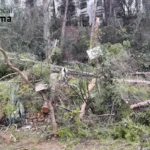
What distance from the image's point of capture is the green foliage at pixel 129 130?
5035 millimetres

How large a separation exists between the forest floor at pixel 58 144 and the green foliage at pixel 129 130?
16 centimetres

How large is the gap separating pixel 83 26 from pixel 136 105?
33.4 ft

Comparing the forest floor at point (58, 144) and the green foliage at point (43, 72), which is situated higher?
the green foliage at point (43, 72)

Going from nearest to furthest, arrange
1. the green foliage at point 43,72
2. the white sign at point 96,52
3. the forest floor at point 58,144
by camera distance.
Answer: the forest floor at point 58,144 → the green foliage at point 43,72 → the white sign at point 96,52

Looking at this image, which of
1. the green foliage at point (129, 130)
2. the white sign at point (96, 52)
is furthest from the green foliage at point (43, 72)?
the green foliage at point (129, 130)

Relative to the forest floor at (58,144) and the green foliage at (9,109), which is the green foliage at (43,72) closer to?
the green foliage at (9,109)

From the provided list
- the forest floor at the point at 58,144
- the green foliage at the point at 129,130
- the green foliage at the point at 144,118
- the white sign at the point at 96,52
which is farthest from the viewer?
the white sign at the point at 96,52

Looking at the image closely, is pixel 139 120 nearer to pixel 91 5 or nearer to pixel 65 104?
pixel 65 104

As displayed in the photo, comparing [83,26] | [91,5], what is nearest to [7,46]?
[83,26]

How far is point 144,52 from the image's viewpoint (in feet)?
41.8

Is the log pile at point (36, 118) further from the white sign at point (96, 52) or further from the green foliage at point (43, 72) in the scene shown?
the white sign at point (96, 52)

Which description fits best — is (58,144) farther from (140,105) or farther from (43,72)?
(140,105)

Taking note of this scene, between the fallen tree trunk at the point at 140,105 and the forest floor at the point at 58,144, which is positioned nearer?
the forest floor at the point at 58,144

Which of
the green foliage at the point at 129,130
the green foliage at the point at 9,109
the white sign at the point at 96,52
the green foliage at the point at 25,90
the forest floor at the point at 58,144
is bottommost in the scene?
the forest floor at the point at 58,144
